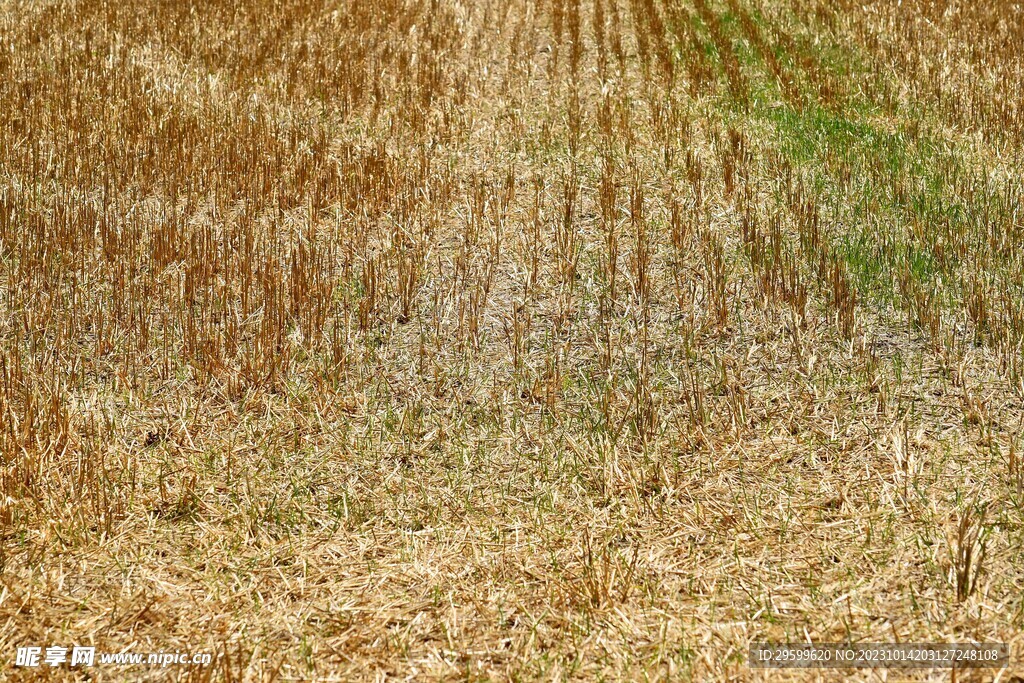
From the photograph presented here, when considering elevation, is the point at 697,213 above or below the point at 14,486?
above

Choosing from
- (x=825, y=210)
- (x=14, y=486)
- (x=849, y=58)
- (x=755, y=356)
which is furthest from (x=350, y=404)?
(x=849, y=58)

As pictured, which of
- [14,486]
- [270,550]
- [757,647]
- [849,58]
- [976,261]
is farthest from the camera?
[849,58]

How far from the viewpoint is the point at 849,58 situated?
7570 millimetres

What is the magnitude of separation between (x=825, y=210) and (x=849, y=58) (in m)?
3.20

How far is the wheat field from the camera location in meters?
2.69

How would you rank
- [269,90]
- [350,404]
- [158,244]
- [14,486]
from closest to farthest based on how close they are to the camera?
[14,486]
[350,404]
[158,244]
[269,90]

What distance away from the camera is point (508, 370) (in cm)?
391

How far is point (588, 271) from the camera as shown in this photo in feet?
14.9

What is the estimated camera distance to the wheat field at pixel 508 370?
106 inches

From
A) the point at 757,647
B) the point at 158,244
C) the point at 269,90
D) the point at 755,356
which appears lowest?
the point at 757,647

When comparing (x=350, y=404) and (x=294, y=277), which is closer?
(x=350, y=404)

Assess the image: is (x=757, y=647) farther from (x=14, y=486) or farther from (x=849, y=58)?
(x=849, y=58)

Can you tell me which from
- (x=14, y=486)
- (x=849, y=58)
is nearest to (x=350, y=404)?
(x=14, y=486)

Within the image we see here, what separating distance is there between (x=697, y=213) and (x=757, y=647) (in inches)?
113
